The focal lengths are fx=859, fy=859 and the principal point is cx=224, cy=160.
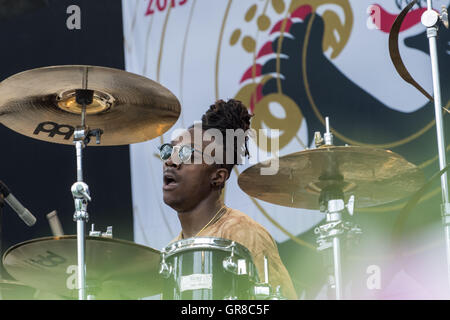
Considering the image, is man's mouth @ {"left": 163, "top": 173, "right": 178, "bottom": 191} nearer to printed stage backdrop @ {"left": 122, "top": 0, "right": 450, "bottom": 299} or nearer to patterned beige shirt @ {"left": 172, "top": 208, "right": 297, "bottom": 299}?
patterned beige shirt @ {"left": 172, "top": 208, "right": 297, "bottom": 299}

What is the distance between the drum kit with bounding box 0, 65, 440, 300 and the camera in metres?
3.69

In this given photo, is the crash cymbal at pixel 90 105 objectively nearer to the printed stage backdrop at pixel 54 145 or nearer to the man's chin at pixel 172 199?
the man's chin at pixel 172 199

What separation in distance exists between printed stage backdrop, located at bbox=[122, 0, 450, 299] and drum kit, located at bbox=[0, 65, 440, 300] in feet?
0.99

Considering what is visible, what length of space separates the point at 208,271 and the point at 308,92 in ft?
6.06

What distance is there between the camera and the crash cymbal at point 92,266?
12.9ft

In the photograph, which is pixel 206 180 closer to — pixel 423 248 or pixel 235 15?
pixel 423 248

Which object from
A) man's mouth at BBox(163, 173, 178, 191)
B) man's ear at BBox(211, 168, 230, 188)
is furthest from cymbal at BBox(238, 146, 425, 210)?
man's mouth at BBox(163, 173, 178, 191)

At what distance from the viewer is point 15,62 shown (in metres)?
5.66

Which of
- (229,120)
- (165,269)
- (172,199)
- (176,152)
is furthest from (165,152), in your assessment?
(165,269)

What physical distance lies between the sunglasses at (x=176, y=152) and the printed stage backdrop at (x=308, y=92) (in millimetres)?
924

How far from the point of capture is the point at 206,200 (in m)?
3.82

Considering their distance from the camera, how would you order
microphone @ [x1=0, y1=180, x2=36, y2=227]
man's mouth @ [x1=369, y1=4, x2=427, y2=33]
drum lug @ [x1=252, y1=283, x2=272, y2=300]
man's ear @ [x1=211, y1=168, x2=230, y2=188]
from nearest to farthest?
1. drum lug @ [x1=252, y1=283, x2=272, y2=300]
2. microphone @ [x1=0, y1=180, x2=36, y2=227]
3. man's ear @ [x1=211, y1=168, x2=230, y2=188]
4. man's mouth @ [x1=369, y1=4, x2=427, y2=33]

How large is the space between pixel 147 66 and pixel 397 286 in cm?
220

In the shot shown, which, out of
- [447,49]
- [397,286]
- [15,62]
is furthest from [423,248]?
[15,62]
